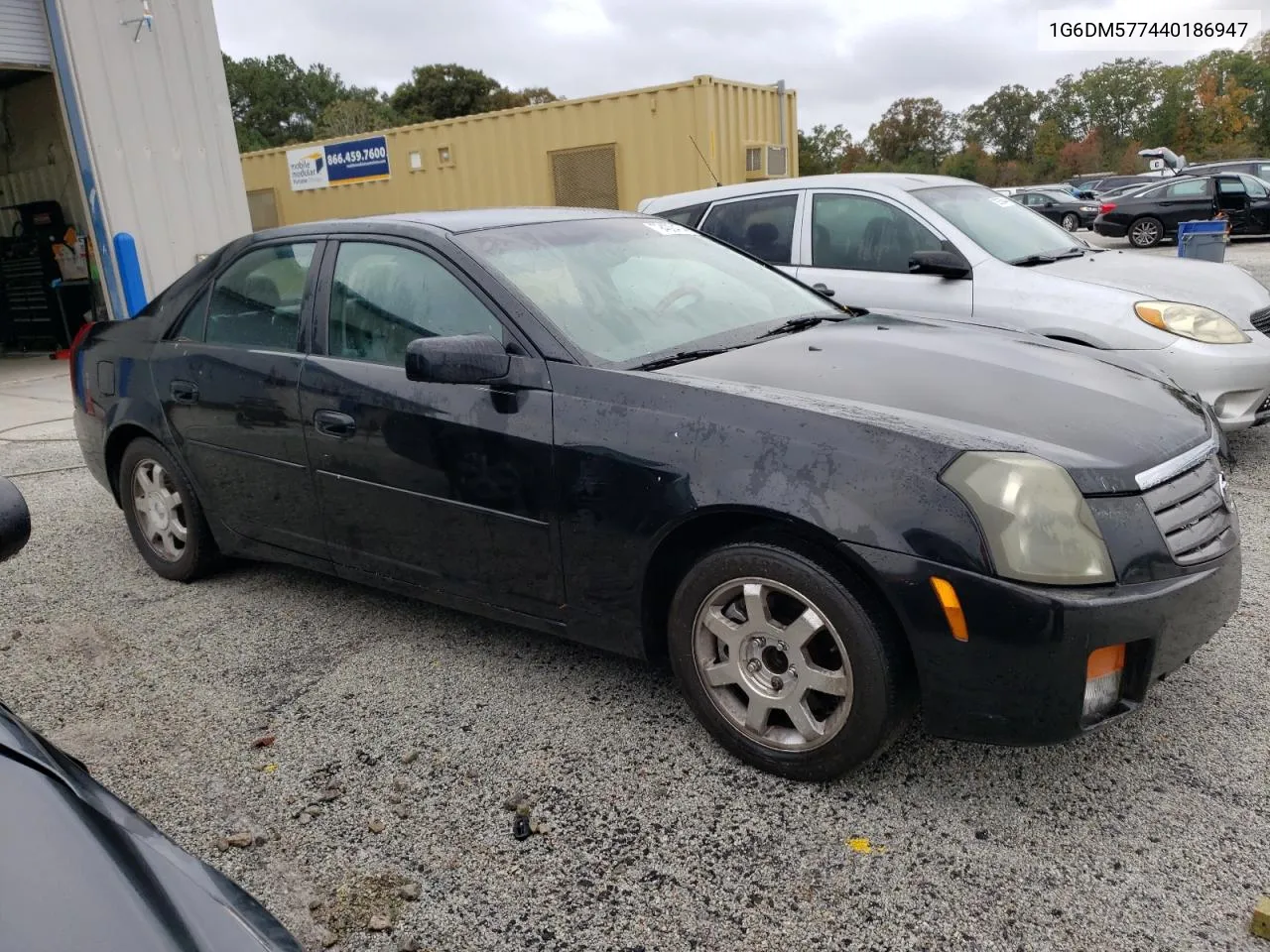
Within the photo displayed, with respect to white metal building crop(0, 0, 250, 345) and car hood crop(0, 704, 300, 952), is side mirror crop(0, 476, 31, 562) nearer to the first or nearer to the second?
car hood crop(0, 704, 300, 952)

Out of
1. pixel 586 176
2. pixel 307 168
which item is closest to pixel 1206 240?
pixel 586 176

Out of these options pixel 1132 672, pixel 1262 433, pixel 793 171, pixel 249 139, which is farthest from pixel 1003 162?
pixel 1132 672

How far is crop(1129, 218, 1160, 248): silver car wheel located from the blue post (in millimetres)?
18746

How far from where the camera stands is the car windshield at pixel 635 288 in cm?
311

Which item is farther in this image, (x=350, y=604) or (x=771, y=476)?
(x=350, y=604)

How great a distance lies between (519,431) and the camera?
2947 millimetres

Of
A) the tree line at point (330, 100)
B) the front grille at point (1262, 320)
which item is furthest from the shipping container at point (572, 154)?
the tree line at point (330, 100)

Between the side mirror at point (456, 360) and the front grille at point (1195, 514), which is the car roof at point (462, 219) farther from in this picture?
the front grille at point (1195, 514)

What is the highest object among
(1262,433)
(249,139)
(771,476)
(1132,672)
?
(249,139)

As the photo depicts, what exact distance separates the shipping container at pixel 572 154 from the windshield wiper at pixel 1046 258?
5.77m

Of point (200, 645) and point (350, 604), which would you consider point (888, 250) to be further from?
point (200, 645)

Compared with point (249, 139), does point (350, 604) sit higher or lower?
lower

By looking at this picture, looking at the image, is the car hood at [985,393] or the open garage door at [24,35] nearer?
the car hood at [985,393]

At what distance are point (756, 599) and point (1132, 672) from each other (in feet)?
3.01
